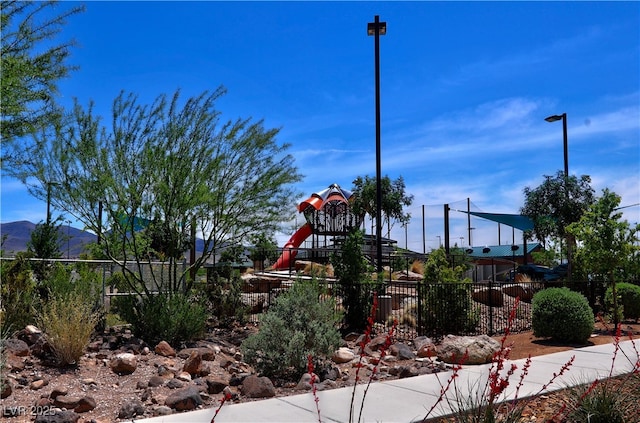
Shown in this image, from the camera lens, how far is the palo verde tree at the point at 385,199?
154 feet

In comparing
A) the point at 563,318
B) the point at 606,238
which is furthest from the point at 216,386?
the point at 606,238

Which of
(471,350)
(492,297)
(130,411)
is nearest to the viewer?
(130,411)

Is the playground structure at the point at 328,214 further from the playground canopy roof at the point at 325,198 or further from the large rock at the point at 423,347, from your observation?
the large rock at the point at 423,347

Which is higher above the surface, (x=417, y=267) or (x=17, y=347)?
(x=417, y=267)

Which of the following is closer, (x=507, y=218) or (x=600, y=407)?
(x=600, y=407)

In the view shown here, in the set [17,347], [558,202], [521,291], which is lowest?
[17,347]

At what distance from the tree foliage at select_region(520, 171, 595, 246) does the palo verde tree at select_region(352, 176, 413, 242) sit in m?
19.1

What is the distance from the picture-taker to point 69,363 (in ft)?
27.8

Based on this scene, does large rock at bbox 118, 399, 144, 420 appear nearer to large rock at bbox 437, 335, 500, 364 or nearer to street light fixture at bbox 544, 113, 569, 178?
large rock at bbox 437, 335, 500, 364

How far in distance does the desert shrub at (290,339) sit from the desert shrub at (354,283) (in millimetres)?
5017

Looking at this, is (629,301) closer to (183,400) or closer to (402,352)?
(402,352)

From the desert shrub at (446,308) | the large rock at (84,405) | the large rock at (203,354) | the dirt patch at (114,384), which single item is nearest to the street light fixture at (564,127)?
the desert shrub at (446,308)

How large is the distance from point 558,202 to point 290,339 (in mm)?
21210

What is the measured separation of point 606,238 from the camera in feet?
50.2
